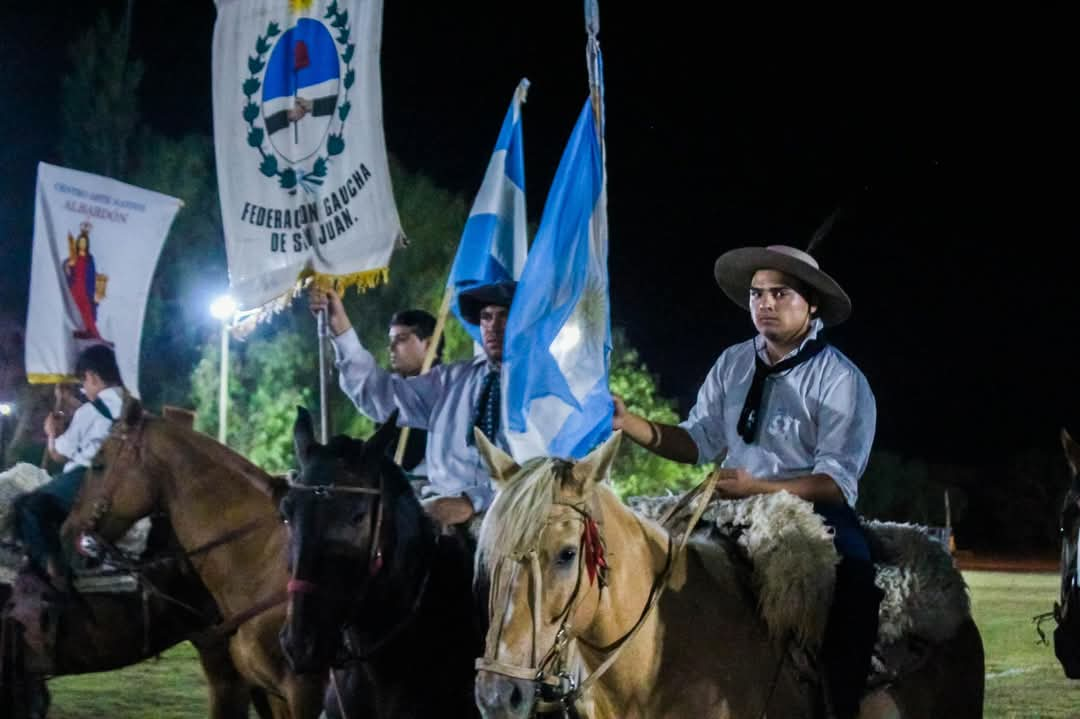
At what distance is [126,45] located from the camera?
36969mm

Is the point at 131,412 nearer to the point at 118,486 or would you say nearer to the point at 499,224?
the point at 118,486

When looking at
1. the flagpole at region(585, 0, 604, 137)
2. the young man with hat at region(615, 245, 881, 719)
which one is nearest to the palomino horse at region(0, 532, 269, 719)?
the young man with hat at region(615, 245, 881, 719)

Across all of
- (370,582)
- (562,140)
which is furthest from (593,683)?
(562,140)

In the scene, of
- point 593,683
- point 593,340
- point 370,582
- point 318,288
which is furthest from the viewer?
point 318,288

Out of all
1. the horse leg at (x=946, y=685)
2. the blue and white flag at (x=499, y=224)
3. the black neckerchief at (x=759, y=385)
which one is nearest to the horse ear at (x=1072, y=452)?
the horse leg at (x=946, y=685)

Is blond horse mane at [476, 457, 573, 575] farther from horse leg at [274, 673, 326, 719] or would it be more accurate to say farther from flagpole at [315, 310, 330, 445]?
flagpole at [315, 310, 330, 445]

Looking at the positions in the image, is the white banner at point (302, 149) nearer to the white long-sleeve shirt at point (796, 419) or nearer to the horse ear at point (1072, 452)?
the white long-sleeve shirt at point (796, 419)

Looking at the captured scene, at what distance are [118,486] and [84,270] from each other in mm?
6857

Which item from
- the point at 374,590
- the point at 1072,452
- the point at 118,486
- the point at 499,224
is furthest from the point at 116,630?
the point at 1072,452

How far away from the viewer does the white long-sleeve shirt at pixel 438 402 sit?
23.9 ft

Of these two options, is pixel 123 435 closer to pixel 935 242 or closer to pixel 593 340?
pixel 593 340

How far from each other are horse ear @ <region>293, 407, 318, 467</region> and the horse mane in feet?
5.65

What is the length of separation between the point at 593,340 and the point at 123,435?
10.0 feet

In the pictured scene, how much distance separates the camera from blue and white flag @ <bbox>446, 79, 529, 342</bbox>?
9344mm
